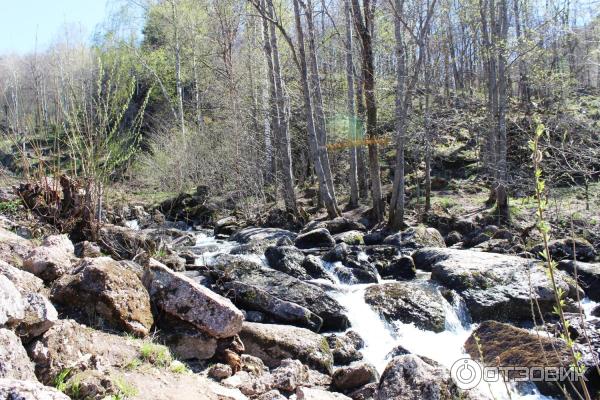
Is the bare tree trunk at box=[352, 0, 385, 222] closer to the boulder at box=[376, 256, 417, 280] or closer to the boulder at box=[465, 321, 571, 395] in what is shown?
the boulder at box=[376, 256, 417, 280]

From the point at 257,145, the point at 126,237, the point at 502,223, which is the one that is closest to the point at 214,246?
the point at 126,237

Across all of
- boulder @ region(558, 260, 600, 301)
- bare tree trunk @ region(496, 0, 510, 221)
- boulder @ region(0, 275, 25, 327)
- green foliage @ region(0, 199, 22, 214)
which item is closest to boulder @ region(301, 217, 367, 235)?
bare tree trunk @ region(496, 0, 510, 221)

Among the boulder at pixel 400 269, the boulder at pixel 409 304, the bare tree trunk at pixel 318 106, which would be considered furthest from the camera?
the bare tree trunk at pixel 318 106

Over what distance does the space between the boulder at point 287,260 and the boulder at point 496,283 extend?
7.72 feet

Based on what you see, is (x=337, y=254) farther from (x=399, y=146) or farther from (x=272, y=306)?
(x=399, y=146)

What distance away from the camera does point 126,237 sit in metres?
7.67

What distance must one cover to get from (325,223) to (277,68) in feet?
16.8

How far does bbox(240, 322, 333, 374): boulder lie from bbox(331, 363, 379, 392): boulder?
28 centimetres

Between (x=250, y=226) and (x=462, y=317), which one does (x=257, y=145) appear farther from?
(x=462, y=317)

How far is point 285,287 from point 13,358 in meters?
4.90

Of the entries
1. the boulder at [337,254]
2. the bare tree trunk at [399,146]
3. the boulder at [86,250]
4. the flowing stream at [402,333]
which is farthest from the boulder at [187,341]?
the bare tree trunk at [399,146]

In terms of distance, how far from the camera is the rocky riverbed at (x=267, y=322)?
355 cm

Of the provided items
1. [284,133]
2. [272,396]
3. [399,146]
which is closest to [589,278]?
[399,146]

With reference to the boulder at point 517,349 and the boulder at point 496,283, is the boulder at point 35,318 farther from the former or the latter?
the boulder at point 496,283
